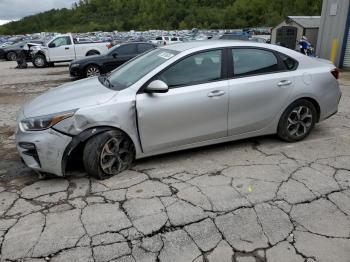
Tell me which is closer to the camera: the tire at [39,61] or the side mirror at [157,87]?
the side mirror at [157,87]

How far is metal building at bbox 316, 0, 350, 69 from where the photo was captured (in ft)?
43.3

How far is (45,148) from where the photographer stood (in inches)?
144

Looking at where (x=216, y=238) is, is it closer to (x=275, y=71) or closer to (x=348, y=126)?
(x=275, y=71)

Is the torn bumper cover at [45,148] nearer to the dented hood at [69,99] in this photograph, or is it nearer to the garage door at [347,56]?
the dented hood at [69,99]

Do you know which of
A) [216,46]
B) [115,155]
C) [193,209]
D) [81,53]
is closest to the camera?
[193,209]

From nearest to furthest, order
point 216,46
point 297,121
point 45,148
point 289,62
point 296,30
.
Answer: point 45,148, point 216,46, point 289,62, point 297,121, point 296,30

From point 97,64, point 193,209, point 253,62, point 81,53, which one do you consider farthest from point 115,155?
point 81,53

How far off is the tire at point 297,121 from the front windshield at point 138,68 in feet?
5.91

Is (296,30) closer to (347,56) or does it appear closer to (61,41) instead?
(347,56)

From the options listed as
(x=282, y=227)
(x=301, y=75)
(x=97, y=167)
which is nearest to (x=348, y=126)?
(x=301, y=75)

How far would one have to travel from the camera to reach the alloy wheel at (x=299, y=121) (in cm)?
479

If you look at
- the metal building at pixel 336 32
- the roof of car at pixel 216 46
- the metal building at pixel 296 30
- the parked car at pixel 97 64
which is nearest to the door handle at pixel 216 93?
the roof of car at pixel 216 46

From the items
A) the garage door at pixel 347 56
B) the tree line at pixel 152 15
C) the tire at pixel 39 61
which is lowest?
the tree line at pixel 152 15

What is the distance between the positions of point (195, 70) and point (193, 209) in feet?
5.80
